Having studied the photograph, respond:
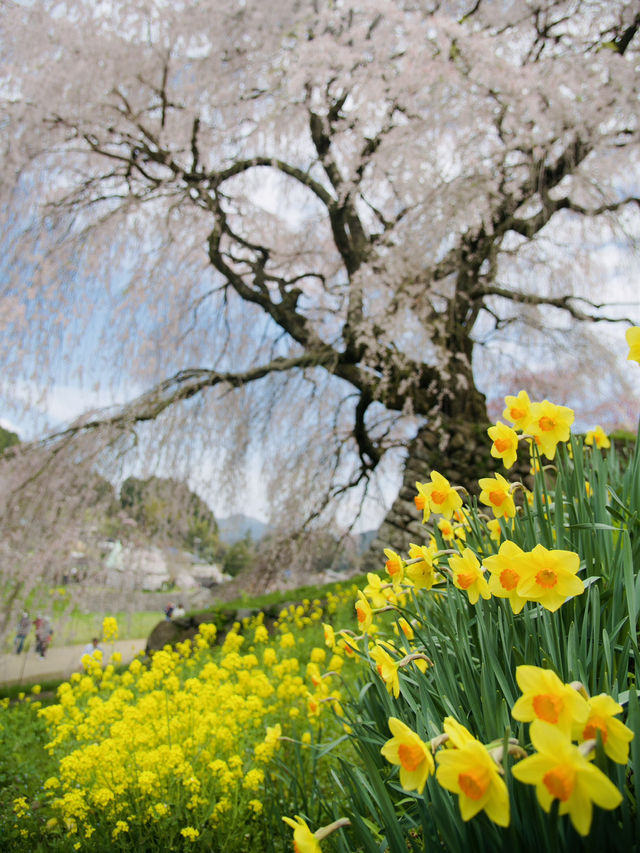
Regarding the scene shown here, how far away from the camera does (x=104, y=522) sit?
5.85 meters

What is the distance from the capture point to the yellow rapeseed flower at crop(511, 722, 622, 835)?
0.67m

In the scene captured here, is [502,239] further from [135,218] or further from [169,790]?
[169,790]

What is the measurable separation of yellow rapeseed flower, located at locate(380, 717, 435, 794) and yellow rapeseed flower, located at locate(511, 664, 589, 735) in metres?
0.16

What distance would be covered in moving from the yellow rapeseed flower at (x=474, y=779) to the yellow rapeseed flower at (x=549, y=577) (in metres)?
0.34

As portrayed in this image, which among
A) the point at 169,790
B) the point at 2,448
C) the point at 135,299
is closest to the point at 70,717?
the point at 169,790

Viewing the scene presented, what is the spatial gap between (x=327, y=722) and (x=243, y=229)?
7.26 m

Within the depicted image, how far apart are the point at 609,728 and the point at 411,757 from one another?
11.4 inches

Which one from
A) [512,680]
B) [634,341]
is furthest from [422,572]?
[634,341]

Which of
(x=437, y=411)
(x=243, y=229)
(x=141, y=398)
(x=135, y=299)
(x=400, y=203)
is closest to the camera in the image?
(x=141, y=398)

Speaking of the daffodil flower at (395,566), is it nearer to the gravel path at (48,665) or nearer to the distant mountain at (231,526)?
the distant mountain at (231,526)

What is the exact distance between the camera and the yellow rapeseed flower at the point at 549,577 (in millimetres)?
966

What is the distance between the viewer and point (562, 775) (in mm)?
681

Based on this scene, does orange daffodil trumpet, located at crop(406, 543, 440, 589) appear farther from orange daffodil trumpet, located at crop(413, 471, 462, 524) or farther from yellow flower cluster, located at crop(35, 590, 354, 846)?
yellow flower cluster, located at crop(35, 590, 354, 846)

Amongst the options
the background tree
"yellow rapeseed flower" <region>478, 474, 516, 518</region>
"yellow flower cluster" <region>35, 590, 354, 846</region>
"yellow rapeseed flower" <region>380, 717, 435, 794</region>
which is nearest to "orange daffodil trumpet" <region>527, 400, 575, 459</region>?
"yellow rapeseed flower" <region>478, 474, 516, 518</region>
